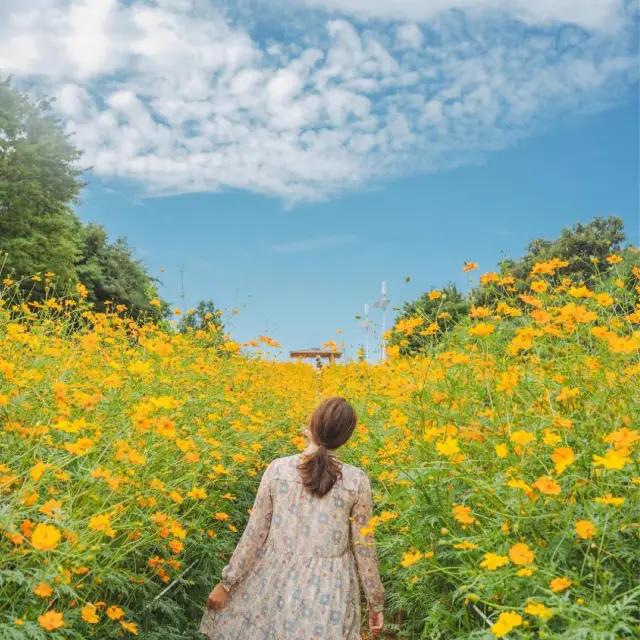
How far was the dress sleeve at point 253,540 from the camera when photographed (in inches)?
115

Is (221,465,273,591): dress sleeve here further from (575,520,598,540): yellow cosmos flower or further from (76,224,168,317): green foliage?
(76,224,168,317): green foliage

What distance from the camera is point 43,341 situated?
481 centimetres

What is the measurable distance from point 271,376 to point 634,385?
5.06 meters

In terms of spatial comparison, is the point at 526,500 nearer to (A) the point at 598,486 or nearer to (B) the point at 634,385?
(A) the point at 598,486

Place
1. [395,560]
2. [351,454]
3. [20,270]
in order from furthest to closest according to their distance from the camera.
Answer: [20,270] → [351,454] → [395,560]

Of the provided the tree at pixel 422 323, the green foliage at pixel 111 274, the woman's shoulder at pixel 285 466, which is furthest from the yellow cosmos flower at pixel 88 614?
the green foliage at pixel 111 274

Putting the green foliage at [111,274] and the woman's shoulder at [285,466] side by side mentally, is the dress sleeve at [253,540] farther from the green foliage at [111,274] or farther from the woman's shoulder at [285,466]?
the green foliage at [111,274]

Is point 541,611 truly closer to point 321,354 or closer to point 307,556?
point 307,556

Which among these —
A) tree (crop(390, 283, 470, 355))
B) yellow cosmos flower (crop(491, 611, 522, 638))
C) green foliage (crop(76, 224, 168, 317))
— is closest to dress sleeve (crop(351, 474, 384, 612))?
tree (crop(390, 283, 470, 355))

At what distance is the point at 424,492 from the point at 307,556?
1.90 ft

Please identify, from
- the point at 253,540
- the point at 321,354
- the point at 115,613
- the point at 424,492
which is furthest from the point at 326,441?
the point at 321,354

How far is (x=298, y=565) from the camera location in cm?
286

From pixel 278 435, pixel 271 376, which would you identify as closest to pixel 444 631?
pixel 278 435

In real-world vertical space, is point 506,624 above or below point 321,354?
below
